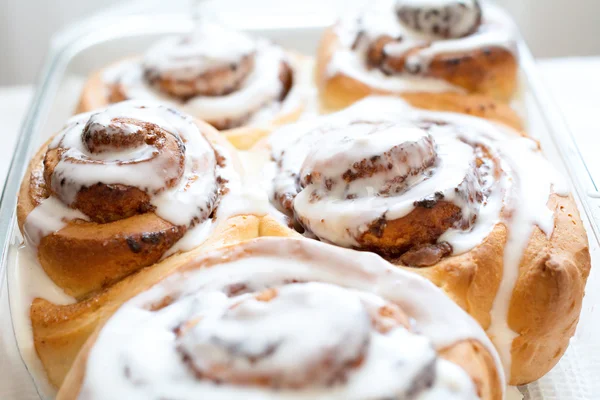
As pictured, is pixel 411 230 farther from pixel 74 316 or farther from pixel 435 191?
pixel 74 316

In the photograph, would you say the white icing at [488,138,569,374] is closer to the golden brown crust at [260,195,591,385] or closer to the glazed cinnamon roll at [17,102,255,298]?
the golden brown crust at [260,195,591,385]

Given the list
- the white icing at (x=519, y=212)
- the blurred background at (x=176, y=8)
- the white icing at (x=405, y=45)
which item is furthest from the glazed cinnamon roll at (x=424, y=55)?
the blurred background at (x=176, y=8)

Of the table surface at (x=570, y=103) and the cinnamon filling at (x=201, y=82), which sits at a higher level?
the cinnamon filling at (x=201, y=82)

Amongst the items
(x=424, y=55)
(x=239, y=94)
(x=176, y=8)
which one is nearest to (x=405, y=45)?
(x=424, y=55)

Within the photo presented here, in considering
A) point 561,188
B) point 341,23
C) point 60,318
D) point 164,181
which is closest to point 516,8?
point 341,23

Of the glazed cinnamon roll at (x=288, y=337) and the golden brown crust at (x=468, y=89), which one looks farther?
the golden brown crust at (x=468, y=89)

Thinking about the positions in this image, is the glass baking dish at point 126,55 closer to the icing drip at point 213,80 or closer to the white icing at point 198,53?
the icing drip at point 213,80
